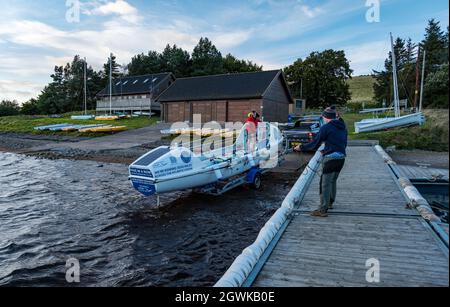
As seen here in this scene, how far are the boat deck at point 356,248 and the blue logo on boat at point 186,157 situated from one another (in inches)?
146

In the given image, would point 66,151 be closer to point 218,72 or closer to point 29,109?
point 218,72

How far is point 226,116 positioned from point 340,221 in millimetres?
27615

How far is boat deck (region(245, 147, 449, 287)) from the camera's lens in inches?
153

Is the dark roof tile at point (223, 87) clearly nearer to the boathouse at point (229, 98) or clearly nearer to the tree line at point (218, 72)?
the boathouse at point (229, 98)

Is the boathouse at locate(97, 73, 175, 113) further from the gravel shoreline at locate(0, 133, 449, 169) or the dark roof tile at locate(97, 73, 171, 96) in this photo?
the gravel shoreline at locate(0, 133, 449, 169)

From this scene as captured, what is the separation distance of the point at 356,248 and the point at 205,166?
586 centimetres

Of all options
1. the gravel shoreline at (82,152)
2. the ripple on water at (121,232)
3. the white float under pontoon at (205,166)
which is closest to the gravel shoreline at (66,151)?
the gravel shoreline at (82,152)

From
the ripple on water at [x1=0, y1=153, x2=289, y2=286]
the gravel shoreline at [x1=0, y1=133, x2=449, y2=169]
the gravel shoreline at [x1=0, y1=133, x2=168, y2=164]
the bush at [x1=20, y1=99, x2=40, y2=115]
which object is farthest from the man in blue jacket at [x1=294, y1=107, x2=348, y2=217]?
the bush at [x1=20, y1=99, x2=40, y2=115]

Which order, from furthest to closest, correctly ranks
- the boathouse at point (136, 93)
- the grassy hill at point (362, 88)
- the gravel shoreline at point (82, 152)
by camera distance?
the grassy hill at point (362, 88) < the boathouse at point (136, 93) < the gravel shoreline at point (82, 152)

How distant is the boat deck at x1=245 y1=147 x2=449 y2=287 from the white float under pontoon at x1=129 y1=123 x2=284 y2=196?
11.6 ft

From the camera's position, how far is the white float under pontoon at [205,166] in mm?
8625

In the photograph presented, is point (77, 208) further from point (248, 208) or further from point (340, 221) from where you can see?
point (340, 221)

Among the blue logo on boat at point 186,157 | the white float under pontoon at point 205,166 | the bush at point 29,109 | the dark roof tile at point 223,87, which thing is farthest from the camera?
the bush at point 29,109

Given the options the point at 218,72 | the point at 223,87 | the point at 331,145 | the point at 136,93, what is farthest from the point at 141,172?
the point at 218,72
